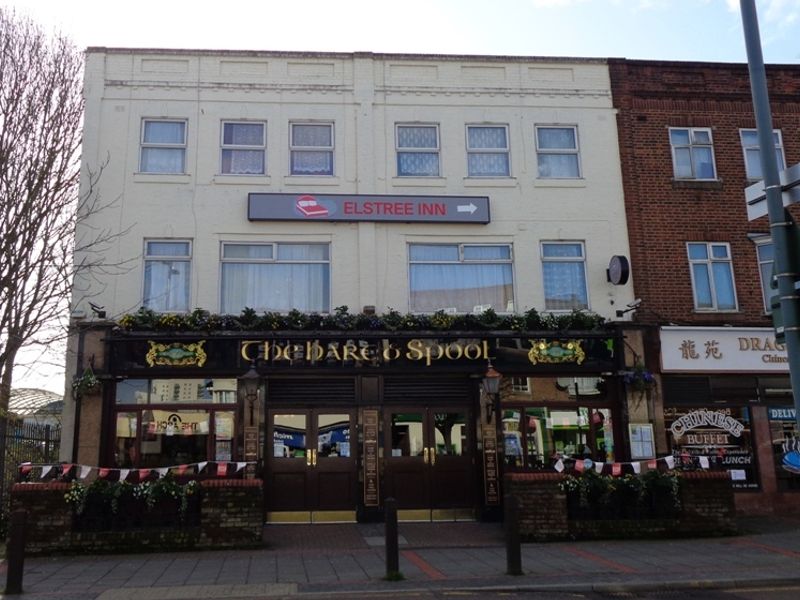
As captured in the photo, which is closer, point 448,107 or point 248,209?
point 248,209

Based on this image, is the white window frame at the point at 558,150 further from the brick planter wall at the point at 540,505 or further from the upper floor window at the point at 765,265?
the brick planter wall at the point at 540,505

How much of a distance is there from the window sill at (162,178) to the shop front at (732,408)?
10414 mm

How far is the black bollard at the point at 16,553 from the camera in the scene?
331 inches

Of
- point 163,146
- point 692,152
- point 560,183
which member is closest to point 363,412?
point 560,183

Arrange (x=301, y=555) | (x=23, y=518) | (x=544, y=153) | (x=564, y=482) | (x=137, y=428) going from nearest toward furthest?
1. (x=23, y=518)
2. (x=301, y=555)
3. (x=564, y=482)
4. (x=137, y=428)
5. (x=544, y=153)

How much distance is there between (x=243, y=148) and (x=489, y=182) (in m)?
5.33

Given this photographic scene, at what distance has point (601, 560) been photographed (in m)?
10.3

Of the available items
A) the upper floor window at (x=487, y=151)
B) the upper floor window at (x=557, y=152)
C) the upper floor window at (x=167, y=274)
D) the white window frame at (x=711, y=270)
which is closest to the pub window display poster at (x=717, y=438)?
the white window frame at (x=711, y=270)

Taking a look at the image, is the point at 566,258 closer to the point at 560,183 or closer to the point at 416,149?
the point at 560,183

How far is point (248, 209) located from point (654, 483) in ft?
30.6

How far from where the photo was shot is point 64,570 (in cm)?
992

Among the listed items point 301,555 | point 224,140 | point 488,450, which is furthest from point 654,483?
point 224,140

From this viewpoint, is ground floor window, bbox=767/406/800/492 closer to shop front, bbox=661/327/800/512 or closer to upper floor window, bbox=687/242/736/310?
shop front, bbox=661/327/800/512

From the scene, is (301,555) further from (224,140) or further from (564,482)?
(224,140)
